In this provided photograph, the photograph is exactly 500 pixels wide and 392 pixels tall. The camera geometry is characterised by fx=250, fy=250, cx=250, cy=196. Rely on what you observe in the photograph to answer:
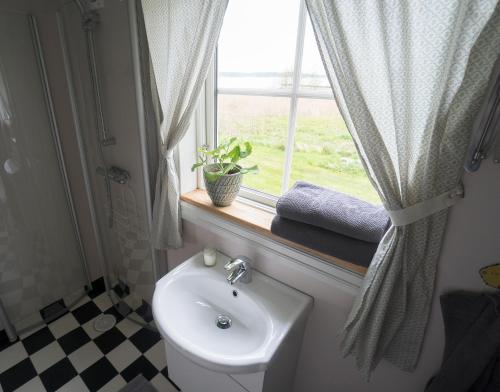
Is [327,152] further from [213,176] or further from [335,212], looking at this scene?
[213,176]

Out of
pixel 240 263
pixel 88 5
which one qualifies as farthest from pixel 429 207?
pixel 88 5

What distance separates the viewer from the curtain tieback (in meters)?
0.59

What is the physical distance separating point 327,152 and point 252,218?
1.33 feet

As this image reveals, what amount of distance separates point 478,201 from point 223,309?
2.98 feet

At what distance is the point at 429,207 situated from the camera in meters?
0.60

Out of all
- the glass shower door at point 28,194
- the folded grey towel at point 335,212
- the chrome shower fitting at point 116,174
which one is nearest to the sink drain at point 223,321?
the folded grey towel at point 335,212

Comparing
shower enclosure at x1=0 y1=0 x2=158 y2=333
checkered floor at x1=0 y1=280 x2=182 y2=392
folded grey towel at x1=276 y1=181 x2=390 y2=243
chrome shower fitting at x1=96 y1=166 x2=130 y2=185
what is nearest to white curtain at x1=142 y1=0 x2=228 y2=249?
shower enclosure at x1=0 y1=0 x2=158 y2=333

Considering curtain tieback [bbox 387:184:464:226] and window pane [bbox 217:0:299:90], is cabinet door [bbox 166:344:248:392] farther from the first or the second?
window pane [bbox 217:0:299:90]

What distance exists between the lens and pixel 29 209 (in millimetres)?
1437

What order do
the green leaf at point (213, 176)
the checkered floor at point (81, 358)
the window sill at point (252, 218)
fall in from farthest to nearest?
the checkered floor at point (81, 358) < the green leaf at point (213, 176) < the window sill at point (252, 218)

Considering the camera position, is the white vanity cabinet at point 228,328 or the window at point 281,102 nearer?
the white vanity cabinet at point 228,328

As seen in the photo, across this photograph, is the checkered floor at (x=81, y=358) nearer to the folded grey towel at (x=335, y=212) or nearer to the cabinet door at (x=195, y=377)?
the cabinet door at (x=195, y=377)

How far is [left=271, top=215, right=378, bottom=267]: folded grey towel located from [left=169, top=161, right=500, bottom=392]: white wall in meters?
0.13

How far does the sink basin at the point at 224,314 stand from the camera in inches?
28.2
